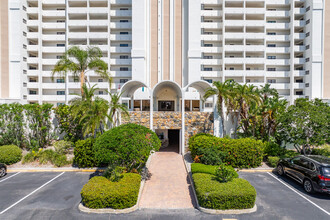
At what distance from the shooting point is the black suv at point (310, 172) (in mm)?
9586

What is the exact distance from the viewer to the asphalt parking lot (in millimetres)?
8359

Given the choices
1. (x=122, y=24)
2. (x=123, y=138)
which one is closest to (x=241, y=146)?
(x=123, y=138)

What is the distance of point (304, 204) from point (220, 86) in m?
10.3

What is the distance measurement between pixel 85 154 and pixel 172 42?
971 inches

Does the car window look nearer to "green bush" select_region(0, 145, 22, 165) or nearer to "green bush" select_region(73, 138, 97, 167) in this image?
"green bush" select_region(73, 138, 97, 167)

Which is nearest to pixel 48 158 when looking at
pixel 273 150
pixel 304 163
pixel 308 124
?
pixel 304 163

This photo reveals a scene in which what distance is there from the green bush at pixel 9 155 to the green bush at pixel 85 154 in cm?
574

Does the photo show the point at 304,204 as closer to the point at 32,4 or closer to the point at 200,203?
the point at 200,203

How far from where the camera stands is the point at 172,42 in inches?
1230

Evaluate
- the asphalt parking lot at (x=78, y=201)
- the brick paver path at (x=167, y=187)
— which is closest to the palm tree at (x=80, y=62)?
the asphalt parking lot at (x=78, y=201)

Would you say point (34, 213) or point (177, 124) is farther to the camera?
point (177, 124)

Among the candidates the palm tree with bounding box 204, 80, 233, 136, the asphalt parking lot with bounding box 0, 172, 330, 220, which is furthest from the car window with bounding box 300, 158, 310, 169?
the palm tree with bounding box 204, 80, 233, 136

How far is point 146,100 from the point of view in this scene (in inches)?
1200

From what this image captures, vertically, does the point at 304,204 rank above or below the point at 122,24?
below
